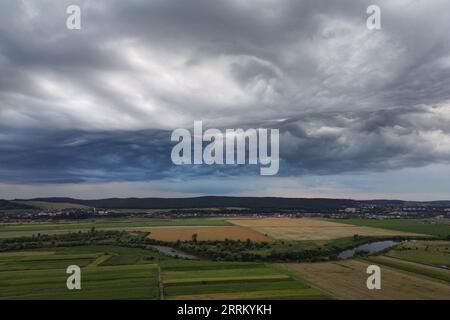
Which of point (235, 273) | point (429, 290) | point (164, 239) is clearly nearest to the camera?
point (429, 290)

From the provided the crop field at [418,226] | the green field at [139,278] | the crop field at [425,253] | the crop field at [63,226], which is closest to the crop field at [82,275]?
the green field at [139,278]

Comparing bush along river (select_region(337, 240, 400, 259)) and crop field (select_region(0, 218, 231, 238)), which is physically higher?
crop field (select_region(0, 218, 231, 238))

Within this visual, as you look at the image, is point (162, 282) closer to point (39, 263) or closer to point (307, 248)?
point (39, 263)

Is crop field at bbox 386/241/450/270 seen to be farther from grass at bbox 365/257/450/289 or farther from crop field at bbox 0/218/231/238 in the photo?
crop field at bbox 0/218/231/238

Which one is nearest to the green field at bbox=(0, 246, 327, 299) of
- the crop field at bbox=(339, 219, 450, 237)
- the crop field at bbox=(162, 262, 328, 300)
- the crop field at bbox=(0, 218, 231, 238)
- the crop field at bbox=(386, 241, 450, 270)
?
Answer: the crop field at bbox=(162, 262, 328, 300)

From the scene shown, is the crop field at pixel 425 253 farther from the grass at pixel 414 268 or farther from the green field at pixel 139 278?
the green field at pixel 139 278
